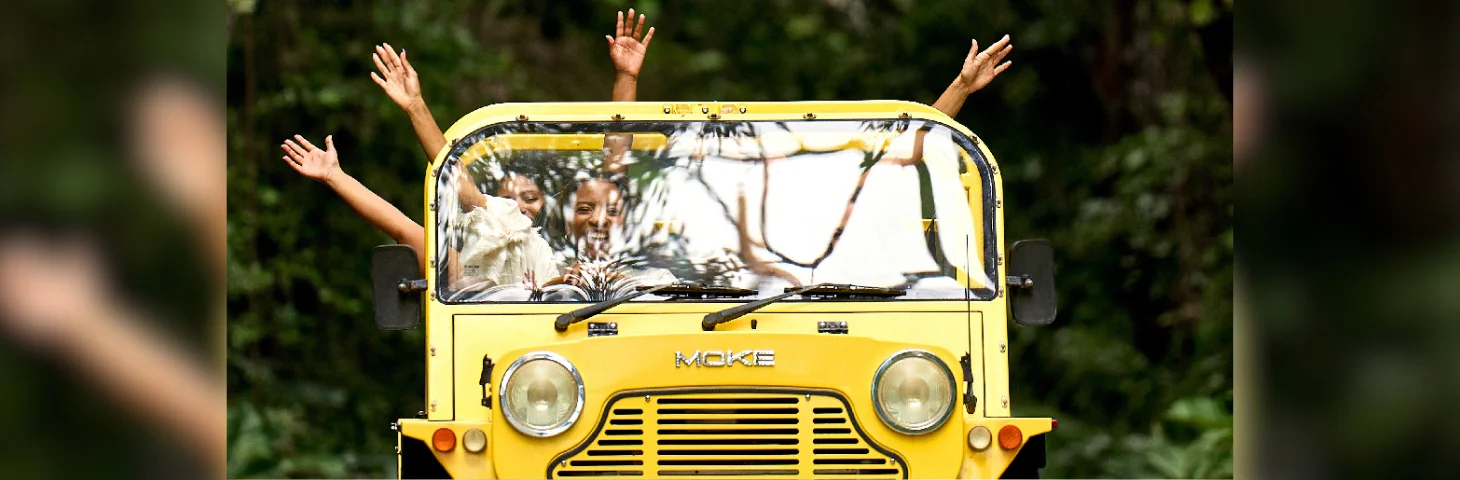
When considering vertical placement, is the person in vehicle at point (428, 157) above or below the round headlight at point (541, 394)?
above

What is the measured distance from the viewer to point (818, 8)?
50.3ft

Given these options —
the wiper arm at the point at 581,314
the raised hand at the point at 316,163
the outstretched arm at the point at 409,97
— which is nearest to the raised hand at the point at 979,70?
the wiper arm at the point at 581,314

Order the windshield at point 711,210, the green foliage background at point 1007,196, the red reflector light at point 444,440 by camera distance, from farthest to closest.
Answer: the green foliage background at point 1007,196, the windshield at point 711,210, the red reflector light at point 444,440

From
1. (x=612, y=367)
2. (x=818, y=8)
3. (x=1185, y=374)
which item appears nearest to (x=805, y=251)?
(x=612, y=367)

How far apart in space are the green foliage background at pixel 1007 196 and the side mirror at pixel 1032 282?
468 cm

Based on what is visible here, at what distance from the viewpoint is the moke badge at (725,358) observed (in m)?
5.33

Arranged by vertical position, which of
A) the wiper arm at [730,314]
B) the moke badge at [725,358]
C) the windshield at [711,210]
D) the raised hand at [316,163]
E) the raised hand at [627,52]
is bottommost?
the moke badge at [725,358]

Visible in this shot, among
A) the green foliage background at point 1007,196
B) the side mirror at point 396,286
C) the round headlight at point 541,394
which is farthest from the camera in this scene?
the green foliage background at point 1007,196

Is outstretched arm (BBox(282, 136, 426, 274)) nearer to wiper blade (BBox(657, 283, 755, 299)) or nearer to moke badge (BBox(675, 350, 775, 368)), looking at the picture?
wiper blade (BBox(657, 283, 755, 299))

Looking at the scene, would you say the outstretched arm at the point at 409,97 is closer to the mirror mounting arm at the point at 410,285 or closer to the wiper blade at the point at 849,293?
the mirror mounting arm at the point at 410,285

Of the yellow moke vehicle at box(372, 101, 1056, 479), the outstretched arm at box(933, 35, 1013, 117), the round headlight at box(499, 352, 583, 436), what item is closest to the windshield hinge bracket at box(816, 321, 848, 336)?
the yellow moke vehicle at box(372, 101, 1056, 479)

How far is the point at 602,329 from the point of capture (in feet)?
18.2

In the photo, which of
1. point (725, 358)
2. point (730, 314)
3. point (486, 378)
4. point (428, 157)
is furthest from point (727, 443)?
point (428, 157)

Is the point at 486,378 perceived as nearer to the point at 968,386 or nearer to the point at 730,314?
the point at 730,314
